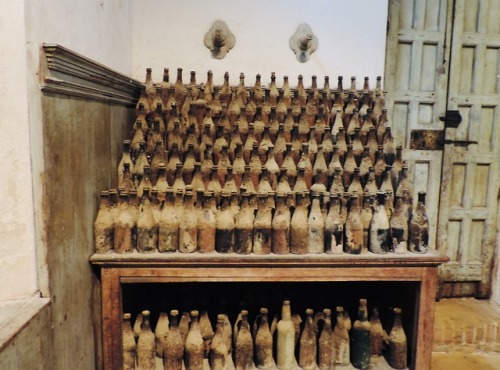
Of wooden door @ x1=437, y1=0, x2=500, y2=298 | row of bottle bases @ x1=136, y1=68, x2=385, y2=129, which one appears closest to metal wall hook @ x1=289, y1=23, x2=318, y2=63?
row of bottle bases @ x1=136, y1=68, x2=385, y2=129

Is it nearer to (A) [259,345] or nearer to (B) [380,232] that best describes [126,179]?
(A) [259,345]

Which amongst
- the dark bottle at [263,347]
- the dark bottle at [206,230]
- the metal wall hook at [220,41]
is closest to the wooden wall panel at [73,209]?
the dark bottle at [206,230]

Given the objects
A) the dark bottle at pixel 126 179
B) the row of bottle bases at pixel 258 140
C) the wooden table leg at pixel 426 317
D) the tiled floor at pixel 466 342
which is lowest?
the tiled floor at pixel 466 342

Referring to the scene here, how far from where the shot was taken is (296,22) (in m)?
3.15

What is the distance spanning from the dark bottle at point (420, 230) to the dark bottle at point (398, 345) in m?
0.40

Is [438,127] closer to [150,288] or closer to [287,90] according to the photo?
[287,90]

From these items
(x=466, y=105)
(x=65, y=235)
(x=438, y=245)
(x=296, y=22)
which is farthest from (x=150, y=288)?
(x=466, y=105)

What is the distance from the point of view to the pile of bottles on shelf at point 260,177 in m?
2.09

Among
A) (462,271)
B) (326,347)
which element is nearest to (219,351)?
(326,347)

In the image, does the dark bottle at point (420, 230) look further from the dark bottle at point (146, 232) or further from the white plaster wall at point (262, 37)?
the white plaster wall at point (262, 37)

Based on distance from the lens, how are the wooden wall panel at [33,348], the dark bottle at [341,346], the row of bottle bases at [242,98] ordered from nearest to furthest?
the wooden wall panel at [33,348]
the dark bottle at [341,346]
the row of bottle bases at [242,98]

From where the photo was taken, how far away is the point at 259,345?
2312mm

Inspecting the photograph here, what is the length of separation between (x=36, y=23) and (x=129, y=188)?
0.90 m

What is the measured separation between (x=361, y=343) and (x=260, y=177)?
100 centimetres
